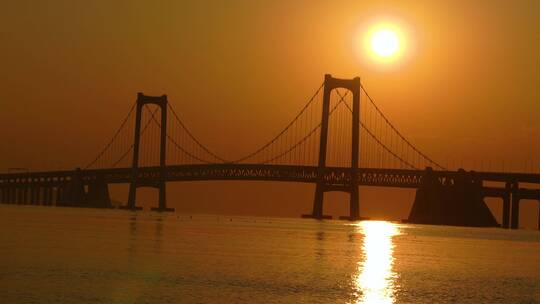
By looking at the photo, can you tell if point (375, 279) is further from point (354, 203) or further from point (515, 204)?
point (515, 204)

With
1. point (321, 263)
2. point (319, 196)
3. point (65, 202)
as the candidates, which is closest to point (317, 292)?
point (321, 263)

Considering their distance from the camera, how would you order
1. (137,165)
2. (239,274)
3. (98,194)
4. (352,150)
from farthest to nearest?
1. (98,194)
2. (137,165)
3. (352,150)
4. (239,274)

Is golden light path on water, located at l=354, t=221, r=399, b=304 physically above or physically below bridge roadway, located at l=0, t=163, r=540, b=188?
below

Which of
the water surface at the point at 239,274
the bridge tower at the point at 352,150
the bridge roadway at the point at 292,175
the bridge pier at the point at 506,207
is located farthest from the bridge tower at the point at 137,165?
the water surface at the point at 239,274

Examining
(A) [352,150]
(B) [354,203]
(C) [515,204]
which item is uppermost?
(A) [352,150]

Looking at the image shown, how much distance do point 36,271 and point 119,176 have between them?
281 ft

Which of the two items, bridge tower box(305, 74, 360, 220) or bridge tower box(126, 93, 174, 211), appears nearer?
bridge tower box(305, 74, 360, 220)

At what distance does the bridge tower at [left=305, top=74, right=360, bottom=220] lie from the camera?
253 ft

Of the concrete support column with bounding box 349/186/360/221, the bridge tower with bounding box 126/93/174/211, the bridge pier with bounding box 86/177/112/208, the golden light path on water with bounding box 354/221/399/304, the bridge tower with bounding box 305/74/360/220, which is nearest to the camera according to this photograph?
the golden light path on water with bounding box 354/221/399/304

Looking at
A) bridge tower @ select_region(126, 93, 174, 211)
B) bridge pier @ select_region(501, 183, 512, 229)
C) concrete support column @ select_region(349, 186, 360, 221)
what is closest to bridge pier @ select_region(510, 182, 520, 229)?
bridge pier @ select_region(501, 183, 512, 229)

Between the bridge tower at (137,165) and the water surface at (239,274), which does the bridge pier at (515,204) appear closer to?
the bridge tower at (137,165)

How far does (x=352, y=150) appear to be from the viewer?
3044 inches

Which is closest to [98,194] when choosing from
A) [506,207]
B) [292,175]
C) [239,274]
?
[292,175]

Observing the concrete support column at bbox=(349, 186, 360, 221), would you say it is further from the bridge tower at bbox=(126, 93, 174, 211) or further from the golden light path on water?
the golden light path on water
